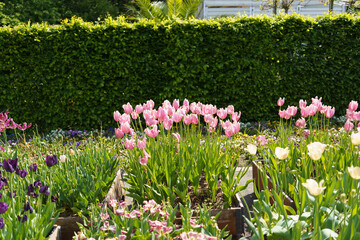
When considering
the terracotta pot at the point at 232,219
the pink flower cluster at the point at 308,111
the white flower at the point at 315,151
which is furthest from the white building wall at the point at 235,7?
the white flower at the point at 315,151

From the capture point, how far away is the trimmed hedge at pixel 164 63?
660 centimetres

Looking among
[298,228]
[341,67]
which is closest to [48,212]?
[298,228]

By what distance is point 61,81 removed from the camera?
22.0 ft

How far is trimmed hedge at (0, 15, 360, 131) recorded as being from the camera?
6.60 metres

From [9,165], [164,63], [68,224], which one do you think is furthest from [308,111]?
[164,63]

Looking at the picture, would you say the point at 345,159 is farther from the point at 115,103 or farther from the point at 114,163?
the point at 115,103

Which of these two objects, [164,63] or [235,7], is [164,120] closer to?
[164,63]

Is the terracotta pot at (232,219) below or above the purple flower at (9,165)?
below

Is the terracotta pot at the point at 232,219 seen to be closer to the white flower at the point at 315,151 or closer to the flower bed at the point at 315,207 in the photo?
the flower bed at the point at 315,207

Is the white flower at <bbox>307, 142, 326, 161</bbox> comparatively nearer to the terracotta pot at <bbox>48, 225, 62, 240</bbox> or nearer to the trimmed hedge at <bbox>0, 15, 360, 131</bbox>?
the terracotta pot at <bbox>48, 225, 62, 240</bbox>

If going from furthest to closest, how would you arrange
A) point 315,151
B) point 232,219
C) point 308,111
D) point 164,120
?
point 308,111, point 164,120, point 232,219, point 315,151

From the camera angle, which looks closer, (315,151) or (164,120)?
(315,151)

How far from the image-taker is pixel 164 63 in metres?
6.70

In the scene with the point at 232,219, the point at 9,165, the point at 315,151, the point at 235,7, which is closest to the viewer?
the point at 315,151
